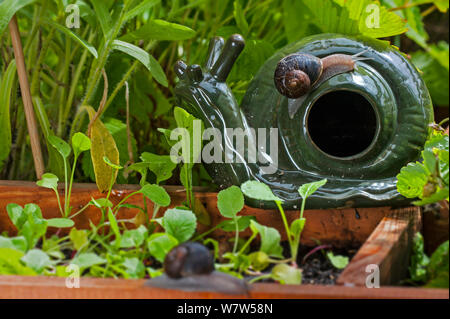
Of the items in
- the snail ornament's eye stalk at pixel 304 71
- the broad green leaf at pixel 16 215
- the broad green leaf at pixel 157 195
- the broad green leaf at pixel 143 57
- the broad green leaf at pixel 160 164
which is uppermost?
the broad green leaf at pixel 143 57

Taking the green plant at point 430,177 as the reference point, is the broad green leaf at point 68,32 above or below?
above

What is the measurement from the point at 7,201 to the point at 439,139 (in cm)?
49

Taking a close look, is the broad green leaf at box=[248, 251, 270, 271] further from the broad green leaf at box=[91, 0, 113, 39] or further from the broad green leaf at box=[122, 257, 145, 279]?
the broad green leaf at box=[91, 0, 113, 39]

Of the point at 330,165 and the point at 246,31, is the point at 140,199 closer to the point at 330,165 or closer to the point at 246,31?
the point at 330,165

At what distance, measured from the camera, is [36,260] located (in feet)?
1.51

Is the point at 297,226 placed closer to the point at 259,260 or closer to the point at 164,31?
the point at 259,260

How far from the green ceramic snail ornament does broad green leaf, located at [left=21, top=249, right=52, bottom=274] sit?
224 mm

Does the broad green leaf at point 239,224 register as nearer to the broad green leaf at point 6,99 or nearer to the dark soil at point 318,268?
the dark soil at point 318,268

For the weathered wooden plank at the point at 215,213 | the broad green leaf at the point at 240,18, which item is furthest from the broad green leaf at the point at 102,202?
the broad green leaf at the point at 240,18

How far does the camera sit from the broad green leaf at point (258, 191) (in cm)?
52

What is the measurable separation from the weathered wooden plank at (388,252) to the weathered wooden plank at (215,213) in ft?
0.13
